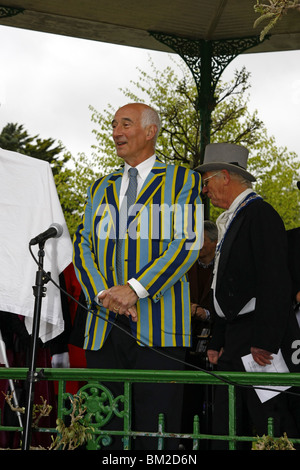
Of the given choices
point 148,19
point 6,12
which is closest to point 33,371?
point 6,12

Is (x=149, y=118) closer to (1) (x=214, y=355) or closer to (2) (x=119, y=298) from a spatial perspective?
(2) (x=119, y=298)

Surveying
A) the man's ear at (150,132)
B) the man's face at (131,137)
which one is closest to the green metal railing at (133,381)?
the man's face at (131,137)

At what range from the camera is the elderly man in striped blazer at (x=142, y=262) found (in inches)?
144

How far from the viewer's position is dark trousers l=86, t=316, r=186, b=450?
3621 millimetres

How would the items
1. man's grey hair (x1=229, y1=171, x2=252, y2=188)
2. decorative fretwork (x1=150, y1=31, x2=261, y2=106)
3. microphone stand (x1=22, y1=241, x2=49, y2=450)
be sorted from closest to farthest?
microphone stand (x1=22, y1=241, x2=49, y2=450)
man's grey hair (x1=229, y1=171, x2=252, y2=188)
decorative fretwork (x1=150, y1=31, x2=261, y2=106)

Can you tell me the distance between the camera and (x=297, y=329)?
12.9 ft

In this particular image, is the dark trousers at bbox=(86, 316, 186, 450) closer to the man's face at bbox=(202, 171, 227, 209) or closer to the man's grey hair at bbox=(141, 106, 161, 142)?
the man's face at bbox=(202, 171, 227, 209)

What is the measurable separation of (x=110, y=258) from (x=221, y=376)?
1115mm

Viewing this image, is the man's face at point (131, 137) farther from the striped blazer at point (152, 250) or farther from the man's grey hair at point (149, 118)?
the striped blazer at point (152, 250)

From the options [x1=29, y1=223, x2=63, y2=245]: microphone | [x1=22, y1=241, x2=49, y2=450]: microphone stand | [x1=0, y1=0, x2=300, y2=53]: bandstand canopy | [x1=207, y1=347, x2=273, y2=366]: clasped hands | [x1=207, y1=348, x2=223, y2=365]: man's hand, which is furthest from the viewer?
[x1=0, y1=0, x2=300, y2=53]: bandstand canopy

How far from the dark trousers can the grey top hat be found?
126 cm

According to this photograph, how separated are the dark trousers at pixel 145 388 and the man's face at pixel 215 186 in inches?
43.0

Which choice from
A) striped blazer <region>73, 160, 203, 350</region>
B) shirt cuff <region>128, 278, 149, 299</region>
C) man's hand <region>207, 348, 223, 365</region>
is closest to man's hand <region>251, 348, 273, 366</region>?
striped blazer <region>73, 160, 203, 350</region>
